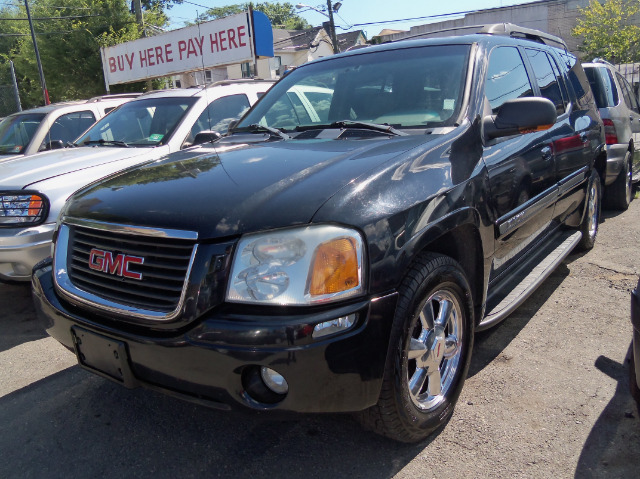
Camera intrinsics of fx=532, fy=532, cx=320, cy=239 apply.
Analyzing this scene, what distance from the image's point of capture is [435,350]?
2.39m

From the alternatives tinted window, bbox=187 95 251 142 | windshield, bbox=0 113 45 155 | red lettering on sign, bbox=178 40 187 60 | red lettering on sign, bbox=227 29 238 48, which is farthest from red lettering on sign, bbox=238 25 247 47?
tinted window, bbox=187 95 251 142

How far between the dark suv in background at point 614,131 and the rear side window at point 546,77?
243cm

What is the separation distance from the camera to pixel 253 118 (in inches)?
144

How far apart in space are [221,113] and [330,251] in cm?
414

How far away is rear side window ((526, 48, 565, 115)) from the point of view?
12.6ft

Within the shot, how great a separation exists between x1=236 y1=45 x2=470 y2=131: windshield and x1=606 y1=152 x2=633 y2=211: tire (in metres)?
4.47

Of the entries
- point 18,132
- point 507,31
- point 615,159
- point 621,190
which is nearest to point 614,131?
point 615,159

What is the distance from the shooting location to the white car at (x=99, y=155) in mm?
3928

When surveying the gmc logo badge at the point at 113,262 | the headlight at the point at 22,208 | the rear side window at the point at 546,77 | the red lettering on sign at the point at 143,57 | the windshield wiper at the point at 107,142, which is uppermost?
the red lettering on sign at the point at 143,57

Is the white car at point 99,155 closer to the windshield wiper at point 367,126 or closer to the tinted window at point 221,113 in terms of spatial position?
the tinted window at point 221,113

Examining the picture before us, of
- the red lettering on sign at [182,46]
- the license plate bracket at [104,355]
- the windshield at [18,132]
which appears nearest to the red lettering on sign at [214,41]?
the red lettering on sign at [182,46]

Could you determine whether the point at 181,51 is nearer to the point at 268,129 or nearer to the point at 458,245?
the point at 268,129

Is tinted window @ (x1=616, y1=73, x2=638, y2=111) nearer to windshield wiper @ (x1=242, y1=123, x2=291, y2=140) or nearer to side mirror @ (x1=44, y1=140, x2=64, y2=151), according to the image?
windshield wiper @ (x1=242, y1=123, x2=291, y2=140)

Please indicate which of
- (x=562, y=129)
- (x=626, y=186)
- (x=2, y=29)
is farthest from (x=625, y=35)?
(x=2, y=29)
